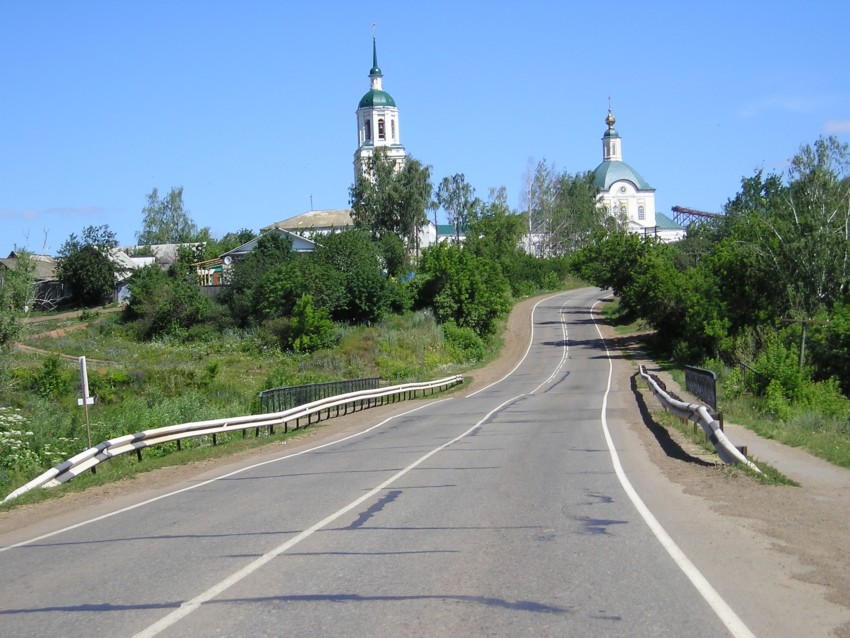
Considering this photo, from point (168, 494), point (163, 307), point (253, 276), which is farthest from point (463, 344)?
point (168, 494)

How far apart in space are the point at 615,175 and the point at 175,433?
139 m

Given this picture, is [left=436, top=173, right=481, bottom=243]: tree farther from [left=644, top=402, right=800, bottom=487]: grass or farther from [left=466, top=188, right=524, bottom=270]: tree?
[left=644, top=402, right=800, bottom=487]: grass

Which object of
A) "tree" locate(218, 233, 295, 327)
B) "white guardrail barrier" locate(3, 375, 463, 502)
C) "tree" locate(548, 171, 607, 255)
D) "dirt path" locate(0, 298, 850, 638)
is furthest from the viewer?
"tree" locate(548, 171, 607, 255)

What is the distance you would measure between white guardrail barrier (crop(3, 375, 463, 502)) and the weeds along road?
2.45m

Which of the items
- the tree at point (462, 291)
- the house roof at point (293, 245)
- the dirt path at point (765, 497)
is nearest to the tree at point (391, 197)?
the house roof at point (293, 245)

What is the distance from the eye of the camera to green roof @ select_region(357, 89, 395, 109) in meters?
117

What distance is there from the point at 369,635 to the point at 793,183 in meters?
54.2

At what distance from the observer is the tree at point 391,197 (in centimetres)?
9525

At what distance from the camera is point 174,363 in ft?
203

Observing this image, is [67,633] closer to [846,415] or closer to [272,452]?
[272,452]

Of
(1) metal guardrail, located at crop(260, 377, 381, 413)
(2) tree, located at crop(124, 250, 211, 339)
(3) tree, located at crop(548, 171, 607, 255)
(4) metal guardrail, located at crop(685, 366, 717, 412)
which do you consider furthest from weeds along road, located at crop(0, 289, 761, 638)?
(3) tree, located at crop(548, 171, 607, 255)

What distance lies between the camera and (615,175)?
151750mm

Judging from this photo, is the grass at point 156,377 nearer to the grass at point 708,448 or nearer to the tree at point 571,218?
the grass at point 708,448

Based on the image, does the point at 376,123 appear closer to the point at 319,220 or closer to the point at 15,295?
the point at 319,220
